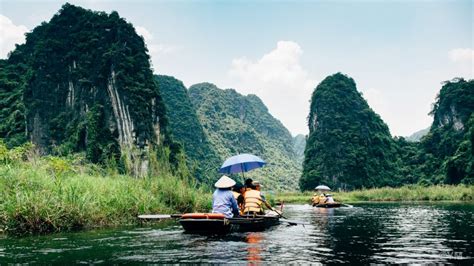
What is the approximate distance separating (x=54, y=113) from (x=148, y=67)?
9.56 metres

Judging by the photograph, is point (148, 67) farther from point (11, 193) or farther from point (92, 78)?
point (11, 193)

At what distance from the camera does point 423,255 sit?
20.6 ft

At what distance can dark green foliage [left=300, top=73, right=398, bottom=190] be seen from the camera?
54.0 meters

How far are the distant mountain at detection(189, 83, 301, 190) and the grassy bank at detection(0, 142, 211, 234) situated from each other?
202 ft

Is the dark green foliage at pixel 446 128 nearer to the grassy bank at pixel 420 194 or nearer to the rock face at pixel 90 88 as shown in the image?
the grassy bank at pixel 420 194

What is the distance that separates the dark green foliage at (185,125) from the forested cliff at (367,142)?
19.1 m

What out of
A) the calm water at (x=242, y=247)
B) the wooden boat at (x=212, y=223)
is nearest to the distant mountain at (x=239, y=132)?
the wooden boat at (x=212, y=223)

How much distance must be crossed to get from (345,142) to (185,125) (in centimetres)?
2927

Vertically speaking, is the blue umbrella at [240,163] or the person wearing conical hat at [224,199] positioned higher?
the blue umbrella at [240,163]

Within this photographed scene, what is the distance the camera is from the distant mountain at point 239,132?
83.9 metres

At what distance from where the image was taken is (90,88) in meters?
40.1

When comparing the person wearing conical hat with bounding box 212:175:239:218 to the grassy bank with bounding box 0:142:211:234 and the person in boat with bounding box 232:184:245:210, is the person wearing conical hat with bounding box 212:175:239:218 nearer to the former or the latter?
the person in boat with bounding box 232:184:245:210

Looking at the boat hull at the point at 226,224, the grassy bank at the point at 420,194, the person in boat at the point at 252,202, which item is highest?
the person in boat at the point at 252,202

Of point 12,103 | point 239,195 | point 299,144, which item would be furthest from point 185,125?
point 299,144
